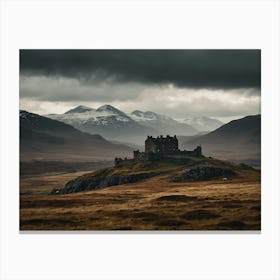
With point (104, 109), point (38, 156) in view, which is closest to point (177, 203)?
point (104, 109)

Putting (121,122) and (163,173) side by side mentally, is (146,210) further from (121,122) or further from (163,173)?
(163,173)

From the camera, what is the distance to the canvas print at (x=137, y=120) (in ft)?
91.9

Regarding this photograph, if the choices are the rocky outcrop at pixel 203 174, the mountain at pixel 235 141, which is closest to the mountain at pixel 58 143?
the rocky outcrop at pixel 203 174

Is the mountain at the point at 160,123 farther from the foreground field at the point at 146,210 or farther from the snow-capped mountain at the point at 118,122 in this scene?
the foreground field at the point at 146,210

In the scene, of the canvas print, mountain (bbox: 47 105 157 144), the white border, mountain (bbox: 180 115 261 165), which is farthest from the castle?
the white border

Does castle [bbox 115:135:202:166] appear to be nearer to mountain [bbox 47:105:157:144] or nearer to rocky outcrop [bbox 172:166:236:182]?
rocky outcrop [bbox 172:166:236:182]

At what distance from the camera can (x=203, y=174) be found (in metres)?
42.5

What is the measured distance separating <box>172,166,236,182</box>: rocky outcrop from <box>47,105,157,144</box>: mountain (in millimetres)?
8377

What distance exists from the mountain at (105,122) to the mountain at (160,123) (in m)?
0.35

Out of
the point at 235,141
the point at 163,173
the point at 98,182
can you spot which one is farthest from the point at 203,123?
the point at 98,182
